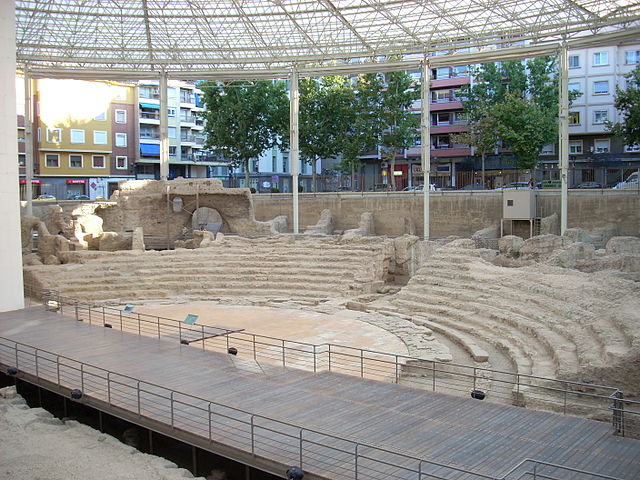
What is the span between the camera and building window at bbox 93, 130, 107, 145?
5608 cm

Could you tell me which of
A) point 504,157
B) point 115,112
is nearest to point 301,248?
point 504,157

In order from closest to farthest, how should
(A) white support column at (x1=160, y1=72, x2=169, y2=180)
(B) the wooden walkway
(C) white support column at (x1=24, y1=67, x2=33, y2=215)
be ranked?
(B) the wooden walkway, (C) white support column at (x1=24, y1=67, x2=33, y2=215), (A) white support column at (x1=160, y1=72, x2=169, y2=180)

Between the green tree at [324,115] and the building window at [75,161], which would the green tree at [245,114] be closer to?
the green tree at [324,115]

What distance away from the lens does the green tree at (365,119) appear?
156 ft

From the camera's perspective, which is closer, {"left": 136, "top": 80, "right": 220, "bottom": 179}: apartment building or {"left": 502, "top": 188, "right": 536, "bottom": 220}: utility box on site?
{"left": 502, "top": 188, "right": 536, "bottom": 220}: utility box on site

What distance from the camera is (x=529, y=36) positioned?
32.0 meters

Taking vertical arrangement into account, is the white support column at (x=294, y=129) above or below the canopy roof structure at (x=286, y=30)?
below

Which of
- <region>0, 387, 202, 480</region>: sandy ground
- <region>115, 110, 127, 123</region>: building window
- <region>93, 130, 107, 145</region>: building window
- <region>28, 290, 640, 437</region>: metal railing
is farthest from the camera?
<region>115, 110, 127, 123</region>: building window

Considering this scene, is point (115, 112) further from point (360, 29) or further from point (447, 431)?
point (447, 431)

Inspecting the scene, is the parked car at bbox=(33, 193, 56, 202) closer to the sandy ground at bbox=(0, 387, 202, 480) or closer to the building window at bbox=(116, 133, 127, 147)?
the building window at bbox=(116, 133, 127, 147)

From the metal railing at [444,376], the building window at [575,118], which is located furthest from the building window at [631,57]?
the metal railing at [444,376]

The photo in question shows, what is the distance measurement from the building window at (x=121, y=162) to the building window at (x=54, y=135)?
5.48 metres

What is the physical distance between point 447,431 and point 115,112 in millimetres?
52396

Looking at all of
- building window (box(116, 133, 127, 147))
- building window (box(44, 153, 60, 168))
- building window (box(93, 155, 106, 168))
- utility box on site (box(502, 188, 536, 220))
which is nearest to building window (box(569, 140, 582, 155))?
utility box on site (box(502, 188, 536, 220))
